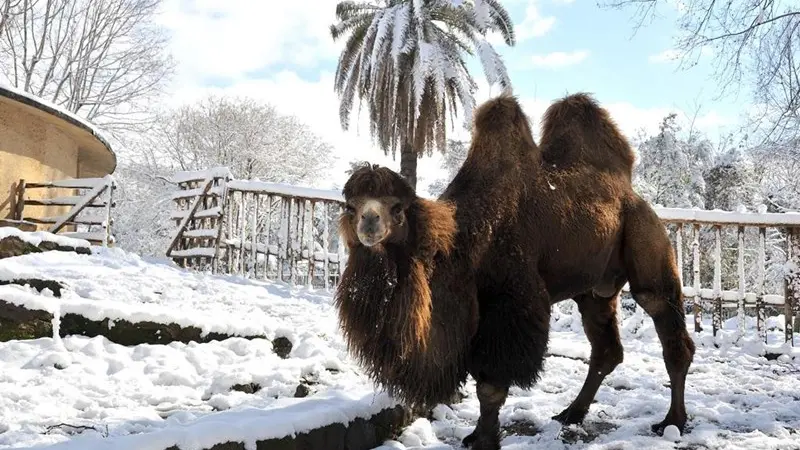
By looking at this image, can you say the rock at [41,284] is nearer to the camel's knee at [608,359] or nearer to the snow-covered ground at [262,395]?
the snow-covered ground at [262,395]

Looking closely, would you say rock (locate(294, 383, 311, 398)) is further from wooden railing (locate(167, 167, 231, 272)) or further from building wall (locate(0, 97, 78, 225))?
building wall (locate(0, 97, 78, 225))

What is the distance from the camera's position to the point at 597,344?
4777mm

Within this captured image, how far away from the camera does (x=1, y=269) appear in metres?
5.71

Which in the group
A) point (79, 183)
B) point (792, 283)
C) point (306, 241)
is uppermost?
point (79, 183)

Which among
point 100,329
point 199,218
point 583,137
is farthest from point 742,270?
point 199,218

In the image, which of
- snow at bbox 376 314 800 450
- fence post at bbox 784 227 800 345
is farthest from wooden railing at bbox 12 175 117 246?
fence post at bbox 784 227 800 345

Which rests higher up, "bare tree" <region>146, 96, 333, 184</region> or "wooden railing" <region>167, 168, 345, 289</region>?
"bare tree" <region>146, 96, 333, 184</region>

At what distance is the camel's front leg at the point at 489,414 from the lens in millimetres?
3533

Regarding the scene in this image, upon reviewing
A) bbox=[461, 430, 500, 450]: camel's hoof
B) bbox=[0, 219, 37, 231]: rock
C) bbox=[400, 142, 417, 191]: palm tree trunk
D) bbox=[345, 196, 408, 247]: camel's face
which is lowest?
bbox=[461, 430, 500, 450]: camel's hoof

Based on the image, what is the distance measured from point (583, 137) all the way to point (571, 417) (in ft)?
6.70

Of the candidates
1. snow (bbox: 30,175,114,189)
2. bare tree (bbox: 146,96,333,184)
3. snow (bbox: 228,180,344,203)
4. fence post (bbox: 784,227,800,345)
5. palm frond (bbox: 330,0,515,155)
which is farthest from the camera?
bare tree (bbox: 146,96,333,184)

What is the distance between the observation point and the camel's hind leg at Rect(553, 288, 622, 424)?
175 inches

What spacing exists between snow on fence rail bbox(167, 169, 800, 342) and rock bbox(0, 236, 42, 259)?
12.6 ft

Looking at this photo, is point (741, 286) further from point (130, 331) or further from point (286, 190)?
point (130, 331)
